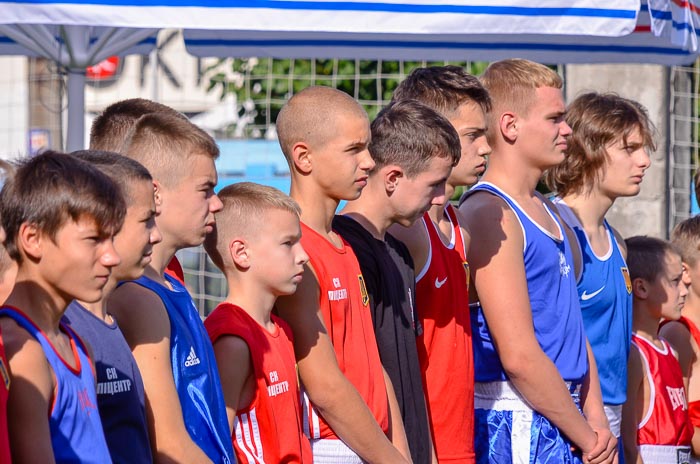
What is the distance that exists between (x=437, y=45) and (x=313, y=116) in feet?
9.52

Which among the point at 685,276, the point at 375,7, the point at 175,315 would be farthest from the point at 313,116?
the point at 685,276

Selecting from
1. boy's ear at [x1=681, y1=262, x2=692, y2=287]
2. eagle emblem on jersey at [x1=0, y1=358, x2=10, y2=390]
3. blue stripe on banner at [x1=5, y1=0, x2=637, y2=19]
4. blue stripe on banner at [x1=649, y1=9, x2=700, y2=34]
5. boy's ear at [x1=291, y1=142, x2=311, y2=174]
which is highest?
blue stripe on banner at [x1=649, y1=9, x2=700, y2=34]

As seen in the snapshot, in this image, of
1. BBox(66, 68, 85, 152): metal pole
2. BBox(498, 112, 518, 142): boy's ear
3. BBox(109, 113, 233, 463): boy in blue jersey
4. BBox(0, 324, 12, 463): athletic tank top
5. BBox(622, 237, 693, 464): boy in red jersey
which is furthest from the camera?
BBox(66, 68, 85, 152): metal pole

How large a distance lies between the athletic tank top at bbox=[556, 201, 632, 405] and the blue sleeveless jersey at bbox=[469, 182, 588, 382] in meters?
0.31

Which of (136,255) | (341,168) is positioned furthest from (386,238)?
(136,255)

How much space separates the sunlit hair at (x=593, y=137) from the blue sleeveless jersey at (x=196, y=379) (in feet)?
6.93

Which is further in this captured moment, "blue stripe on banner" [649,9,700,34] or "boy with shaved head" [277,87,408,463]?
"blue stripe on banner" [649,9,700,34]

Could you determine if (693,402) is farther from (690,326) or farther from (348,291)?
(348,291)

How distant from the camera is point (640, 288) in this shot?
4.86m

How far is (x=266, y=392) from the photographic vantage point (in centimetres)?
304

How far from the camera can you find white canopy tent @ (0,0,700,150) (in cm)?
367

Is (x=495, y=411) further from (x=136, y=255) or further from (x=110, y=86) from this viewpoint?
(x=110, y=86)

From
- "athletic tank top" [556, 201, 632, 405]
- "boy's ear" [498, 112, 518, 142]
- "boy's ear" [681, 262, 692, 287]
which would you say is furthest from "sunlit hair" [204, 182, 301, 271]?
"boy's ear" [681, 262, 692, 287]

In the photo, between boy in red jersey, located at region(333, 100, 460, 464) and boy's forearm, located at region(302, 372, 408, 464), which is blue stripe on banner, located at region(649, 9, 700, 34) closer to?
boy in red jersey, located at region(333, 100, 460, 464)
